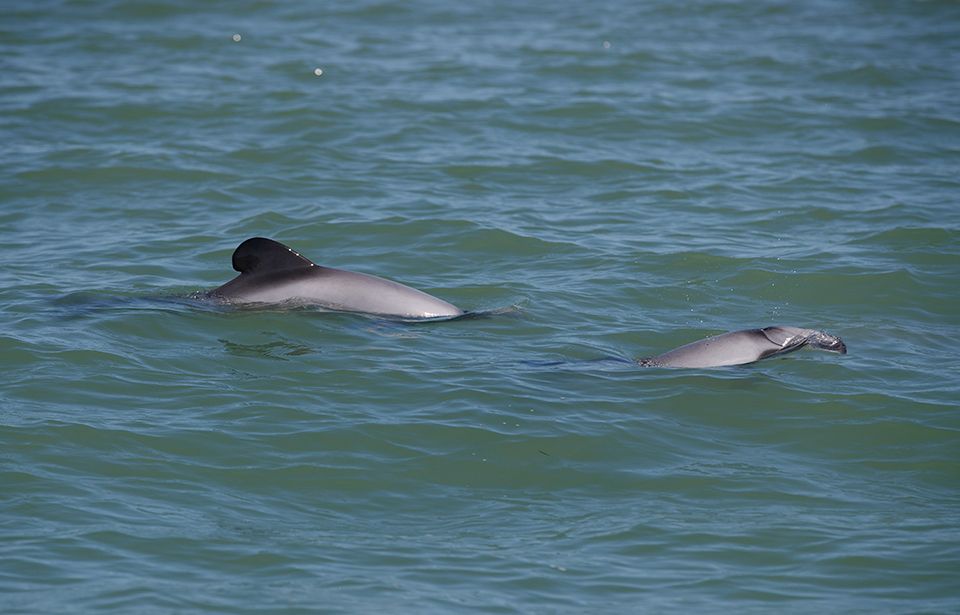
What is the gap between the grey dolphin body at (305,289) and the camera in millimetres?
11594

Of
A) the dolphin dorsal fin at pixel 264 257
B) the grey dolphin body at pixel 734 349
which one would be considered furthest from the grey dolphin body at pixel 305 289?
the grey dolphin body at pixel 734 349

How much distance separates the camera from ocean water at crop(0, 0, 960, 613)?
25.4 feet

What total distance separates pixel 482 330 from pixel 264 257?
1.94 metres

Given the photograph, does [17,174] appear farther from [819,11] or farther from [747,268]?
[819,11]

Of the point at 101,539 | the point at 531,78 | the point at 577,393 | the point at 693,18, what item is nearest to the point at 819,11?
the point at 693,18

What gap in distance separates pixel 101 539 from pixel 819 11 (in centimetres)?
2240

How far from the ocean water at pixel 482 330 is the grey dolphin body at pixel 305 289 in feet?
0.68

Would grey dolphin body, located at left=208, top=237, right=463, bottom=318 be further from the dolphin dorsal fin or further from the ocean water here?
the ocean water

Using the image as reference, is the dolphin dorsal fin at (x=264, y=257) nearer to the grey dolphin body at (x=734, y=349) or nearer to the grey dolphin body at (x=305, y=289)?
the grey dolphin body at (x=305, y=289)

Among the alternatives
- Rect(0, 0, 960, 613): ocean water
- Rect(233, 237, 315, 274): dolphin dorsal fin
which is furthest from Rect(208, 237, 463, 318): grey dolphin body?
Rect(0, 0, 960, 613): ocean water

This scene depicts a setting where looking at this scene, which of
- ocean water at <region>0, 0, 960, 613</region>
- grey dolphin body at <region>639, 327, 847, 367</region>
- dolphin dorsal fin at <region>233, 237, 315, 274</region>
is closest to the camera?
ocean water at <region>0, 0, 960, 613</region>

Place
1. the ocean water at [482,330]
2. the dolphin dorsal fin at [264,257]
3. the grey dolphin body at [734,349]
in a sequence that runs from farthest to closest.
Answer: the dolphin dorsal fin at [264,257] < the grey dolphin body at [734,349] < the ocean water at [482,330]

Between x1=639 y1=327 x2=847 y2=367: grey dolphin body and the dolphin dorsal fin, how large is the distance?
10.2 ft

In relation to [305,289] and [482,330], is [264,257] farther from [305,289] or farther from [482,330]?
[482,330]
